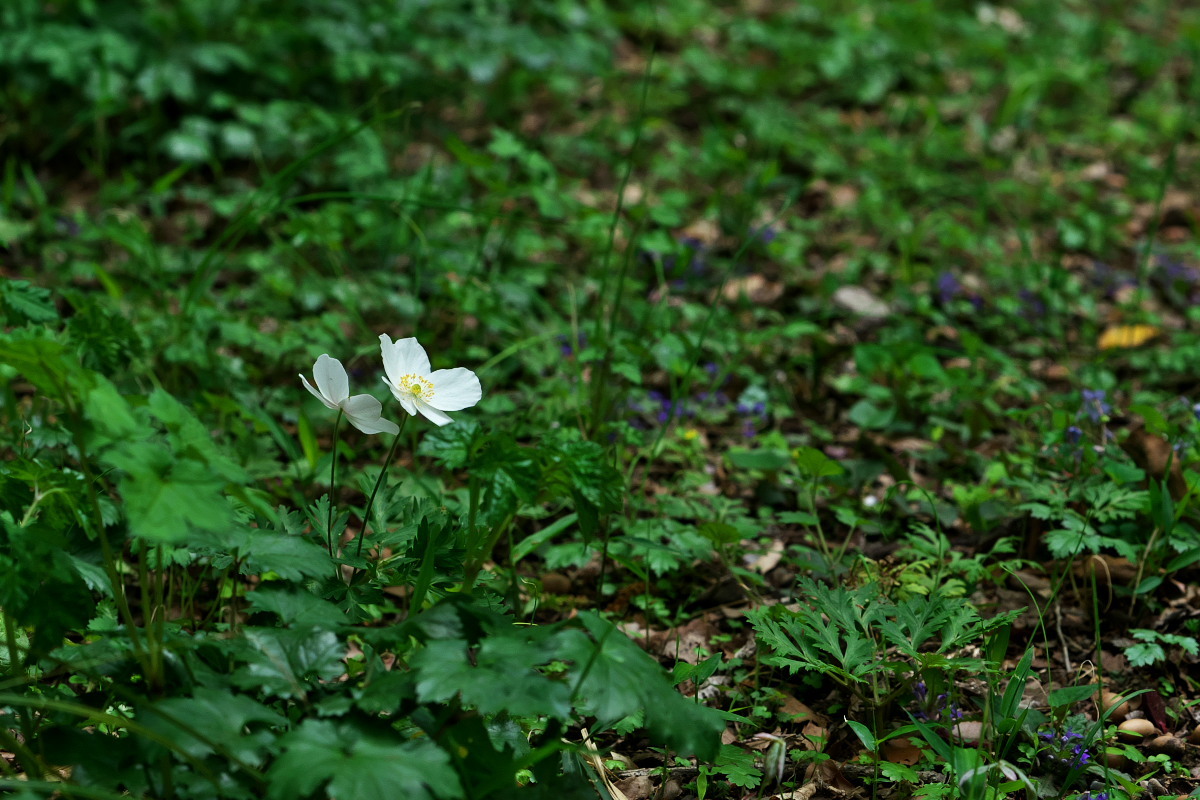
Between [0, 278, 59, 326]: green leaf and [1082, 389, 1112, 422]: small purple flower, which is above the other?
[0, 278, 59, 326]: green leaf

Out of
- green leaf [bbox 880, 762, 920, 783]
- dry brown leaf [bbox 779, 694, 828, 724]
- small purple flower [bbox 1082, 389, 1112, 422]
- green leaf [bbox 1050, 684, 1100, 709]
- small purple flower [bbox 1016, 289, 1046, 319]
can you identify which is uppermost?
small purple flower [bbox 1082, 389, 1112, 422]

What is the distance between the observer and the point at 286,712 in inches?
52.3

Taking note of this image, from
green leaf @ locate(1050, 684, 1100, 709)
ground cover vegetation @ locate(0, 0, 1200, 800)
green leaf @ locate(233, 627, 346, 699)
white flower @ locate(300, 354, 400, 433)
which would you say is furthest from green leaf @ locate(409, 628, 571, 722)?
green leaf @ locate(1050, 684, 1100, 709)

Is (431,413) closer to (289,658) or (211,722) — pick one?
(289,658)

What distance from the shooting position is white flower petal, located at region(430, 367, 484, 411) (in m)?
1.58

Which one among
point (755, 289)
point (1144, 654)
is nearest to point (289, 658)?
point (1144, 654)

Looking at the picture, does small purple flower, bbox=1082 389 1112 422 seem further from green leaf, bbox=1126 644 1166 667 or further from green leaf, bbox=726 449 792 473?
green leaf, bbox=726 449 792 473

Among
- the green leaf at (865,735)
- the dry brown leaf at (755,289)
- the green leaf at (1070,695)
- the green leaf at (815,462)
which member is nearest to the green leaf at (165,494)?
the green leaf at (865,735)

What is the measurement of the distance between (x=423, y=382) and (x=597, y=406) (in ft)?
2.68

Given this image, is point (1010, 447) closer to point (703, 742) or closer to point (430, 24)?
point (703, 742)

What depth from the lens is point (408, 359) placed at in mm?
1575

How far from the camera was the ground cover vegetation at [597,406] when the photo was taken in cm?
121

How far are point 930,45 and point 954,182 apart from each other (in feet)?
4.43

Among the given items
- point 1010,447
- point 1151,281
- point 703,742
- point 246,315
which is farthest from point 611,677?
point 1151,281
